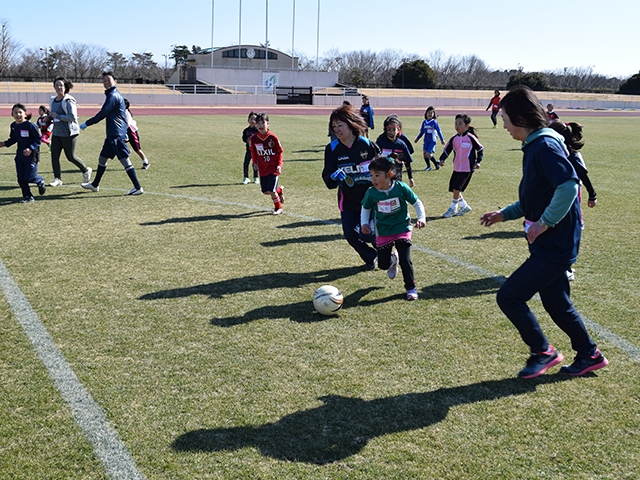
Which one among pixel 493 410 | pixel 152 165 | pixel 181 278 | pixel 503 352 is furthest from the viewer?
pixel 152 165

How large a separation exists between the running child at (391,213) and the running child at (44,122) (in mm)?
8012

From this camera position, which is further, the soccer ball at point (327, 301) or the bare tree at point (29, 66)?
the bare tree at point (29, 66)

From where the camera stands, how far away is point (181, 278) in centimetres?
642

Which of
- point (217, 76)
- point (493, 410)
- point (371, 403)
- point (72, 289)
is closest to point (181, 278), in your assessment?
point (72, 289)

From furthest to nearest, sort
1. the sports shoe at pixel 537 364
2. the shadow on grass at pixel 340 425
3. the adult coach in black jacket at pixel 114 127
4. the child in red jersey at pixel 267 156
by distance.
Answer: the adult coach in black jacket at pixel 114 127, the child in red jersey at pixel 267 156, the sports shoe at pixel 537 364, the shadow on grass at pixel 340 425

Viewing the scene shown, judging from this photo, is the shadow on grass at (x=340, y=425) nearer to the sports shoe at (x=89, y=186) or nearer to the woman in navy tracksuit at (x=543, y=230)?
the woman in navy tracksuit at (x=543, y=230)

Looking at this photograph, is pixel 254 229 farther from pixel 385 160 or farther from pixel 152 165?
pixel 152 165

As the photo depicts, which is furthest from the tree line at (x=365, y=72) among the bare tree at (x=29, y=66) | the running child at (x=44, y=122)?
the running child at (x=44, y=122)

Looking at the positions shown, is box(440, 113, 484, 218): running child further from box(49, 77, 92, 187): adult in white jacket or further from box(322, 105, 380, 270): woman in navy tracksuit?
box(49, 77, 92, 187): adult in white jacket

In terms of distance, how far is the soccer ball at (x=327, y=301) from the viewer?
210 inches

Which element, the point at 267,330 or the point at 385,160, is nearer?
the point at 267,330

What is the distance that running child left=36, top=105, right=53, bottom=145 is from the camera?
11.6 metres

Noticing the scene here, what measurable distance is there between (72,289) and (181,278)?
110 cm

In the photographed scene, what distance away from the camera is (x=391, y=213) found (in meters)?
5.81
